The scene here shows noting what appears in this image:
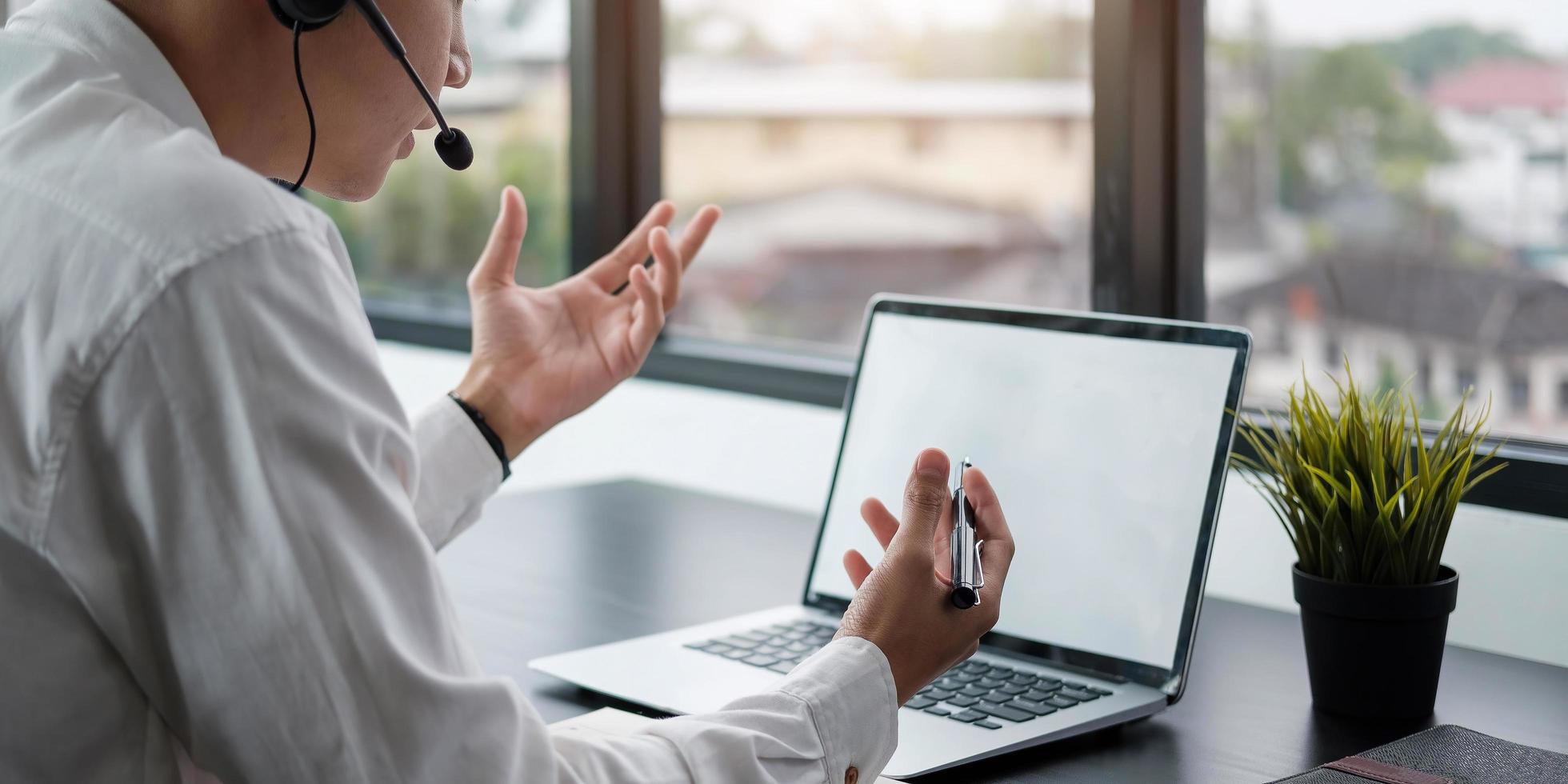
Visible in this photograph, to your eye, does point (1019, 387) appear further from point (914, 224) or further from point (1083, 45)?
point (914, 224)

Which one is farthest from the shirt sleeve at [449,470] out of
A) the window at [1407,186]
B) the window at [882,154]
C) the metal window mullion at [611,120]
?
the window at [882,154]

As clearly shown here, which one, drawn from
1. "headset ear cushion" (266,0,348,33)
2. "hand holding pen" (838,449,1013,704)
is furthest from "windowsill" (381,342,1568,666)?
"headset ear cushion" (266,0,348,33)

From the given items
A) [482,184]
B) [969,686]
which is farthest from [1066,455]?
[482,184]

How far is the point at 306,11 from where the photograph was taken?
2.19 ft

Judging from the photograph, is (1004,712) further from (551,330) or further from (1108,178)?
(1108,178)

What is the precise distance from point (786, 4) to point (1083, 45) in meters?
2.31

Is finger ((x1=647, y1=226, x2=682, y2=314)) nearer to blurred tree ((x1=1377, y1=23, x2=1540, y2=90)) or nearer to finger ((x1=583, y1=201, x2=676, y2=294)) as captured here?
finger ((x1=583, y1=201, x2=676, y2=294))

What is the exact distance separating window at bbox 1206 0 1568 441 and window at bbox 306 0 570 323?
4.08ft

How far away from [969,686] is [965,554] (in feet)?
0.75

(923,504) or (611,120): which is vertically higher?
(611,120)

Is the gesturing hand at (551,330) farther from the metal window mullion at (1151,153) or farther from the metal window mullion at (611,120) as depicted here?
the metal window mullion at (611,120)

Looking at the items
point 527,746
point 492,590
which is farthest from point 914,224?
point 527,746

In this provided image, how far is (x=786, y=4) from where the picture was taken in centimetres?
374

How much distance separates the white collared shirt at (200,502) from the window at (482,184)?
5.48 ft
